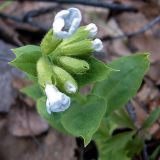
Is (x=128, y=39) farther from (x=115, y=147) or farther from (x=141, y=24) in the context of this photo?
(x=115, y=147)

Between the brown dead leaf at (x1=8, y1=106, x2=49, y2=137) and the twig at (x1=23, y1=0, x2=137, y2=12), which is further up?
the twig at (x1=23, y1=0, x2=137, y2=12)

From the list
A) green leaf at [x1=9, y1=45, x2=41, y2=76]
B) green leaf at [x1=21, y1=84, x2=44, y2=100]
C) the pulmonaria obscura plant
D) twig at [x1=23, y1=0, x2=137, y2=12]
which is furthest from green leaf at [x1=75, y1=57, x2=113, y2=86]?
twig at [x1=23, y1=0, x2=137, y2=12]

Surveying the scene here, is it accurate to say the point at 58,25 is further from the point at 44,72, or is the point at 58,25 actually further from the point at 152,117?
the point at 152,117

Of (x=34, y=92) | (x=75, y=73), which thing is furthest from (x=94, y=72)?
(x=34, y=92)

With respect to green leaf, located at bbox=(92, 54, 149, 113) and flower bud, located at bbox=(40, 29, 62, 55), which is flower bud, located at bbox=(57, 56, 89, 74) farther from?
green leaf, located at bbox=(92, 54, 149, 113)

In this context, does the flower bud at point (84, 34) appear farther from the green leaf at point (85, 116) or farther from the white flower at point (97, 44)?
the green leaf at point (85, 116)

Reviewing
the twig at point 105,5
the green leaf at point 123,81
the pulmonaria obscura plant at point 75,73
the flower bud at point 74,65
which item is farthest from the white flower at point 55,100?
the twig at point 105,5
